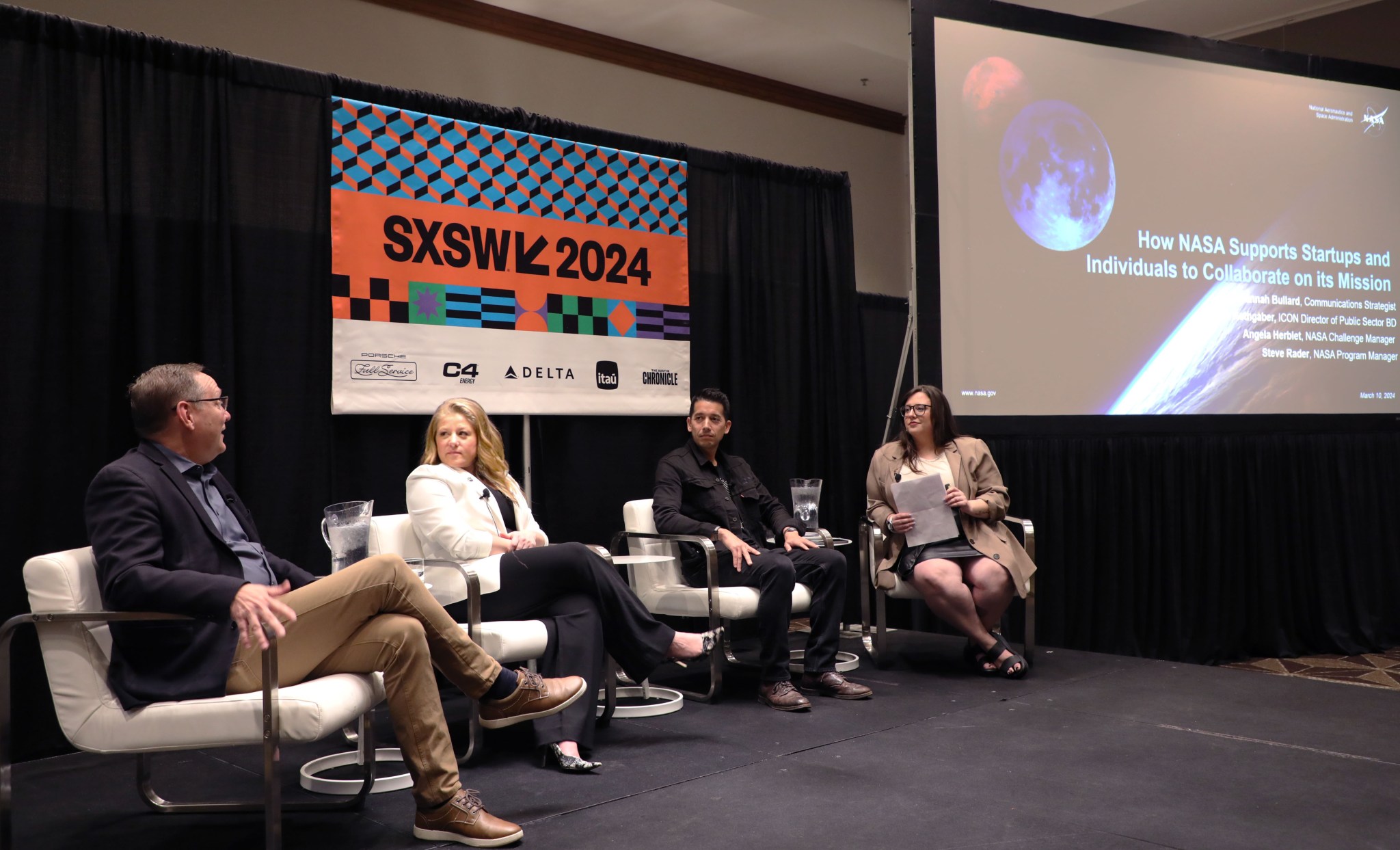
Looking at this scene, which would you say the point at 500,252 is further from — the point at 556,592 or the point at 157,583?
the point at 157,583

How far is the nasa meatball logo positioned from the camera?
4.23 meters

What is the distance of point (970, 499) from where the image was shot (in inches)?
161

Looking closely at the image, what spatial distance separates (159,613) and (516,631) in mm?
1036

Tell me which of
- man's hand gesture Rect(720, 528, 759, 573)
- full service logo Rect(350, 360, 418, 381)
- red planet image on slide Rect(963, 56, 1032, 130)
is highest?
red planet image on slide Rect(963, 56, 1032, 130)

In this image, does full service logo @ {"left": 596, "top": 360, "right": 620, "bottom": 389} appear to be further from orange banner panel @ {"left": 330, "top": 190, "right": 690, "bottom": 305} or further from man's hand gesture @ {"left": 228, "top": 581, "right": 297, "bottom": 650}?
man's hand gesture @ {"left": 228, "top": 581, "right": 297, "bottom": 650}

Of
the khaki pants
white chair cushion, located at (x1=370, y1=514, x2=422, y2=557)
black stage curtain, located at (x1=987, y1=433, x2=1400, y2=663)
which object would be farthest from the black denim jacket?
the khaki pants

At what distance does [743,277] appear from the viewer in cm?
479

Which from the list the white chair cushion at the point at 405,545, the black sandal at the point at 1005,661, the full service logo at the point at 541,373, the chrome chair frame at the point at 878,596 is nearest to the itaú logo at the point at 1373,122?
the chrome chair frame at the point at 878,596

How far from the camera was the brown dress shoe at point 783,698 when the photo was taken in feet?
11.1

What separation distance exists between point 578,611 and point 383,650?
780mm

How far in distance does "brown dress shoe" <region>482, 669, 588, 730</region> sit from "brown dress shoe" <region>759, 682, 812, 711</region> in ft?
3.21

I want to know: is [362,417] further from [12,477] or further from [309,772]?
[309,772]

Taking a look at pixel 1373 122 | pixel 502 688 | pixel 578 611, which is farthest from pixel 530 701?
pixel 1373 122

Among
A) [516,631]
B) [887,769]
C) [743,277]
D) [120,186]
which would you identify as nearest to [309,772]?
[516,631]
